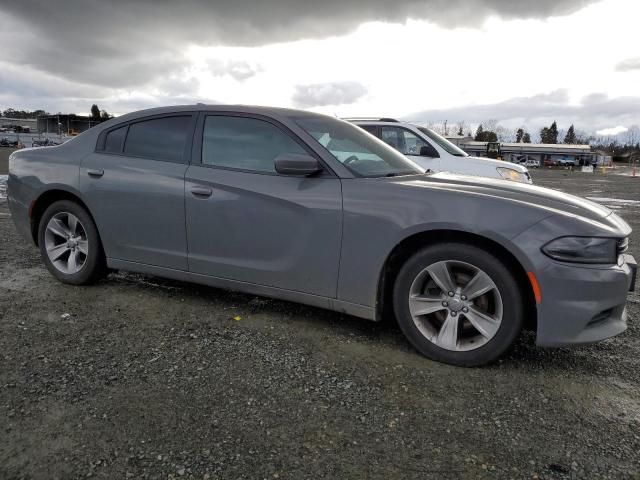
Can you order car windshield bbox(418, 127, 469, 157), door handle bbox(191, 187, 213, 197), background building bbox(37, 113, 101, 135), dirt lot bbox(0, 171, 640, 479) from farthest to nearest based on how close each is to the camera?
1. background building bbox(37, 113, 101, 135)
2. car windshield bbox(418, 127, 469, 157)
3. door handle bbox(191, 187, 213, 197)
4. dirt lot bbox(0, 171, 640, 479)

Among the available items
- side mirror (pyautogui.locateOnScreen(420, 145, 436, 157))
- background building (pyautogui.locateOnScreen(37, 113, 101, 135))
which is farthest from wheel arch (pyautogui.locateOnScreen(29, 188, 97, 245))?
background building (pyautogui.locateOnScreen(37, 113, 101, 135))

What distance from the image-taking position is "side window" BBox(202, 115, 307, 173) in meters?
3.51

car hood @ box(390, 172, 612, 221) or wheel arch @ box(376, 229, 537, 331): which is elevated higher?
car hood @ box(390, 172, 612, 221)

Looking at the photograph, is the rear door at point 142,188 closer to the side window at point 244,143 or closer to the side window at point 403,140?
the side window at point 244,143

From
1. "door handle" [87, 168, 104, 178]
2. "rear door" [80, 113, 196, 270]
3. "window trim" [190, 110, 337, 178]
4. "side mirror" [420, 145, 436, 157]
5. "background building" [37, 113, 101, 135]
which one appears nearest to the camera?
"window trim" [190, 110, 337, 178]

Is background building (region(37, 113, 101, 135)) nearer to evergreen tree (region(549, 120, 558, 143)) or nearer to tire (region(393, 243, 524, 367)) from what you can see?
tire (region(393, 243, 524, 367))

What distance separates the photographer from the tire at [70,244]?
420cm

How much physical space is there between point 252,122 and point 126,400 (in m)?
2.11

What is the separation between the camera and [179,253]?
378 cm

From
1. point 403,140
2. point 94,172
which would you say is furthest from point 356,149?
point 403,140

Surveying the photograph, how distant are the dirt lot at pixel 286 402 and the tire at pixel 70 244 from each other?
55cm

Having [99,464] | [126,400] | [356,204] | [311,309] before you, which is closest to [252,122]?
[356,204]

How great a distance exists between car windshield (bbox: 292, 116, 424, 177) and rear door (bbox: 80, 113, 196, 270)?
3.31 ft

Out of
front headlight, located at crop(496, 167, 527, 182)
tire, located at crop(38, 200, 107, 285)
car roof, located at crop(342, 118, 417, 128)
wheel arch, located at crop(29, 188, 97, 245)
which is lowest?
tire, located at crop(38, 200, 107, 285)
